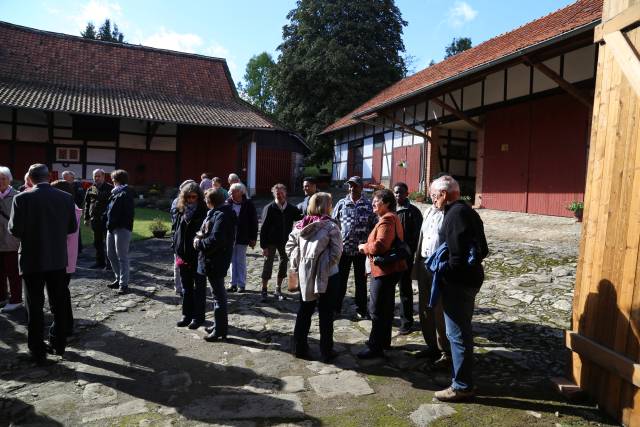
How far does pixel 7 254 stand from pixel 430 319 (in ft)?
15.4

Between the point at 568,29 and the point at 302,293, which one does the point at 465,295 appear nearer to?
the point at 302,293

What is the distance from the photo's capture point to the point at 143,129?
19.7 m

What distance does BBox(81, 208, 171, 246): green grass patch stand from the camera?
34.1 feet

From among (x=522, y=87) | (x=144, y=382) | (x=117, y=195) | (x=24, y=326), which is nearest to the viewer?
(x=144, y=382)

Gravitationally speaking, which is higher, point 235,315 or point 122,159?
point 122,159

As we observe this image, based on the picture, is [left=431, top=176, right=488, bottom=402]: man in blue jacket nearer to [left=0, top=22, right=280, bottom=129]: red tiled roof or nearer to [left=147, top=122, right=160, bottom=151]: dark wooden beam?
[left=0, top=22, right=280, bottom=129]: red tiled roof

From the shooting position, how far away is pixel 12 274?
17.2 ft

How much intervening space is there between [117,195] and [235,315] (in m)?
2.40

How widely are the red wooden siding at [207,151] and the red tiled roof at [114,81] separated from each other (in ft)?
3.49

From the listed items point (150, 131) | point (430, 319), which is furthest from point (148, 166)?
point (430, 319)

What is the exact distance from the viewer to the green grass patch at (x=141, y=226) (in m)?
10.4

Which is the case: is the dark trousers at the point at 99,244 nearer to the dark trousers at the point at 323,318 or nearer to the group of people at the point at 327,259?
the group of people at the point at 327,259

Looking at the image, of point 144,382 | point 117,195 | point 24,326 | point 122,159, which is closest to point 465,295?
point 144,382

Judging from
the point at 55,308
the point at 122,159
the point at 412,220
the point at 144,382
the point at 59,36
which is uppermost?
the point at 59,36
